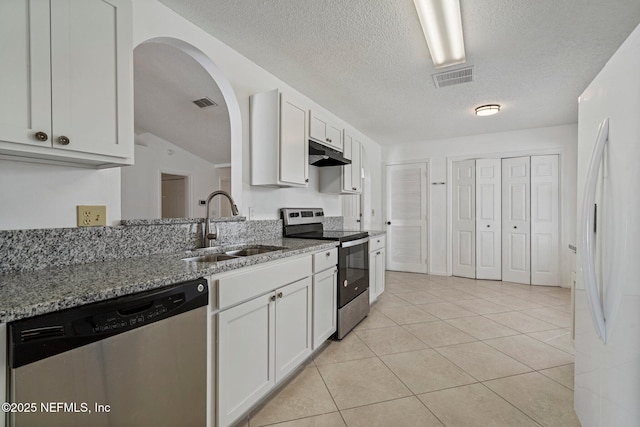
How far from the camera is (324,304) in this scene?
2248 millimetres

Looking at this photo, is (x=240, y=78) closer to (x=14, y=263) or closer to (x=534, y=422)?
(x=14, y=263)

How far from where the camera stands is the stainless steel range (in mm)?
2488

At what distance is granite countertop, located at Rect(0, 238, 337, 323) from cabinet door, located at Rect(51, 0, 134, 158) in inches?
20.3

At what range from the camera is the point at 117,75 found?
1.31m

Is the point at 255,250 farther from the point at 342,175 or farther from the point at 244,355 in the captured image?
the point at 342,175

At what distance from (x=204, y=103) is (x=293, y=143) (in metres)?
2.17

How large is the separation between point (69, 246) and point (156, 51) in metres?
2.34

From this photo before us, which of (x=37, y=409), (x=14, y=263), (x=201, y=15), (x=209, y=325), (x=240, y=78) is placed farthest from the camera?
(x=240, y=78)

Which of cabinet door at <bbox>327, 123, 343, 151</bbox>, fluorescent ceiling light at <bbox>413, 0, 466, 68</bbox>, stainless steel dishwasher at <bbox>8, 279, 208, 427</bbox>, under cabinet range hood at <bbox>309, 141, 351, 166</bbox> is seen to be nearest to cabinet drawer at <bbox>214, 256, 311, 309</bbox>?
stainless steel dishwasher at <bbox>8, 279, 208, 427</bbox>

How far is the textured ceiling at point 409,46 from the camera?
71.3 inches

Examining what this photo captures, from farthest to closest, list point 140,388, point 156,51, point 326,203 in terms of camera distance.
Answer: point 326,203 < point 156,51 < point 140,388

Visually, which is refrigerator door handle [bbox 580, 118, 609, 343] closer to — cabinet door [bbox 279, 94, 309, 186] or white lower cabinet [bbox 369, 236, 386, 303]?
cabinet door [bbox 279, 94, 309, 186]

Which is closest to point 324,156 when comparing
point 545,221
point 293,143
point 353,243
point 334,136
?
point 334,136

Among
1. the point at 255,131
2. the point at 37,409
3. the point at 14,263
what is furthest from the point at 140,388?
the point at 255,131
